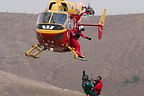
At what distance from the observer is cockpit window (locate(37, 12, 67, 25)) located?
72.5ft

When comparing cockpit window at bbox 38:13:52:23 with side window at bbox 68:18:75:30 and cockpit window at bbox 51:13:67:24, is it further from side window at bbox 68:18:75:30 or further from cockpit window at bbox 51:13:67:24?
side window at bbox 68:18:75:30

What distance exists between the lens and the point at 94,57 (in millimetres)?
53531

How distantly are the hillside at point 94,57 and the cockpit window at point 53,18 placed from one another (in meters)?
24.1

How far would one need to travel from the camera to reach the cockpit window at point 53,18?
22.1m

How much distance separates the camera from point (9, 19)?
8962cm

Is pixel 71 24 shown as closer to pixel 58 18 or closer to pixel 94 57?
pixel 58 18

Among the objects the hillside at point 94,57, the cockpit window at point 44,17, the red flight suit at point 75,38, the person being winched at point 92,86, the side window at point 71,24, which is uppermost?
the cockpit window at point 44,17

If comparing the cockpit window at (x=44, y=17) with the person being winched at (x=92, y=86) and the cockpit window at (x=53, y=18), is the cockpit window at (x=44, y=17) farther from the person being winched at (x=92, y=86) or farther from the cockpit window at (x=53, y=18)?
the person being winched at (x=92, y=86)

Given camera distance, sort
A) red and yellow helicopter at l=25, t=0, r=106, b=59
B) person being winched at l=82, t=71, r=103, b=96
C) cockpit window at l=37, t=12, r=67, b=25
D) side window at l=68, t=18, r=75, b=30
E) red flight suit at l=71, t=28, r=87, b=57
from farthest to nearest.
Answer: red flight suit at l=71, t=28, r=87, b=57
side window at l=68, t=18, r=75, b=30
person being winched at l=82, t=71, r=103, b=96
cockpit window at l=37, t=12, r=67, b=25
red and yellow helicopter at l=25, t=0, r=106, b=59

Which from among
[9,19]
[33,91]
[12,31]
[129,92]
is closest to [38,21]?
[33,91]

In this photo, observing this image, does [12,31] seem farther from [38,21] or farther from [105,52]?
[38,21]

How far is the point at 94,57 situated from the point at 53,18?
31.7 m

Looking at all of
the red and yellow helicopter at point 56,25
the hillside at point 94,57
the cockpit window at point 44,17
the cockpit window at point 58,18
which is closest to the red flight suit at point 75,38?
the red and yellow helicopter at point 56,25

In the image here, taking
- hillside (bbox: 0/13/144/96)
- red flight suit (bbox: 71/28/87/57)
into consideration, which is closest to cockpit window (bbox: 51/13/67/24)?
red flight suit (bbox: 71/28/87/57)
